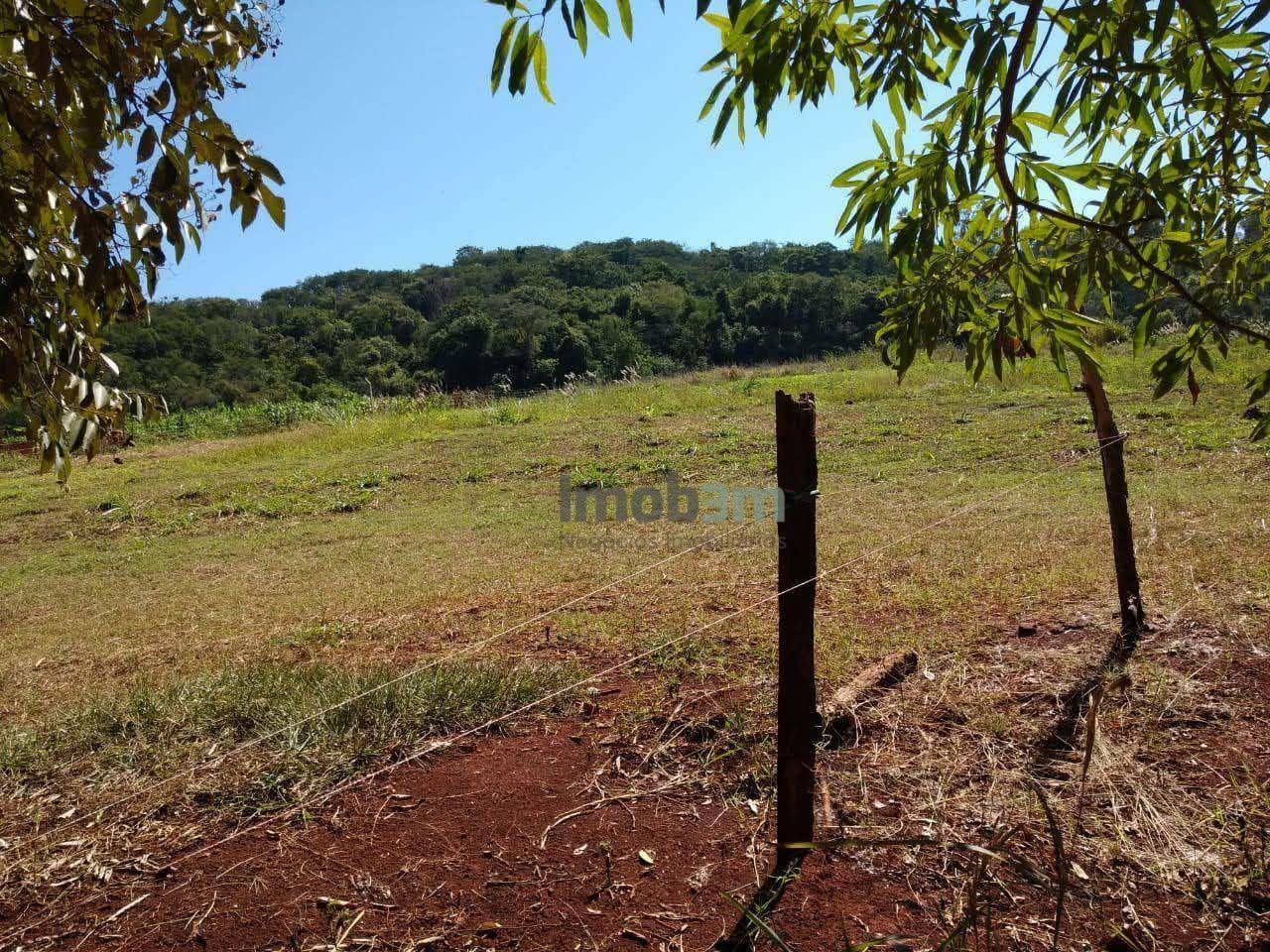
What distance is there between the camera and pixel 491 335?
4188cm

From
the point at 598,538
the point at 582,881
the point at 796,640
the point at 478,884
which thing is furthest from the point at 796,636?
the point at 598,538

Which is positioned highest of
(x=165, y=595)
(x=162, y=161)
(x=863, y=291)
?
(x=863, y=291)

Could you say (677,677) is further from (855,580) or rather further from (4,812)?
(4,812)

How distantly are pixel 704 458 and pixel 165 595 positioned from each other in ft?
19.6

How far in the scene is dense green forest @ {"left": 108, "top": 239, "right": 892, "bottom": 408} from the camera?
36.8m

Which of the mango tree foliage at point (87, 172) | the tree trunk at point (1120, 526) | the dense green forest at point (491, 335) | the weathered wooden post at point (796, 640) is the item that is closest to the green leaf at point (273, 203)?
the mango tree foliage at point (87, 172)

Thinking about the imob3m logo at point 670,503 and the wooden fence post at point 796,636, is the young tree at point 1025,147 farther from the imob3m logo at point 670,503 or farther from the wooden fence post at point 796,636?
the imob3m logo at point 670,503

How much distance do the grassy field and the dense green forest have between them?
2299cm

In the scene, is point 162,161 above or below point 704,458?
above

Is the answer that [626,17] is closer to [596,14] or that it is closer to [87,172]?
[596,14]

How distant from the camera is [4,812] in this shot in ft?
9.30

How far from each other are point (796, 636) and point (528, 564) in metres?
4.32

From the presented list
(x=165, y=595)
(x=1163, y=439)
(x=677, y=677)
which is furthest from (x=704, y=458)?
(x=677, y=677)

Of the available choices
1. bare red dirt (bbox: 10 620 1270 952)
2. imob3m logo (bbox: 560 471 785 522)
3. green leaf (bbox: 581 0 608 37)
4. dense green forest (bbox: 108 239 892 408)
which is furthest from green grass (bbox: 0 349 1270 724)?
dense green forest (bbox: 108 239 892 408)
